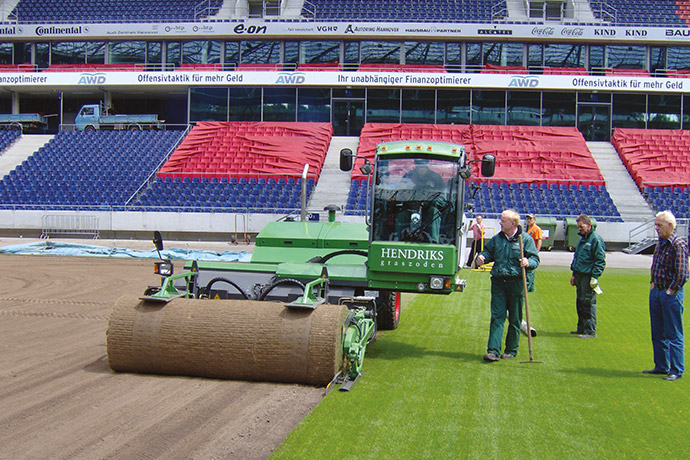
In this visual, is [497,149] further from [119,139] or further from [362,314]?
[362,314]

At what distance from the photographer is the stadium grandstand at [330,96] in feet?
103

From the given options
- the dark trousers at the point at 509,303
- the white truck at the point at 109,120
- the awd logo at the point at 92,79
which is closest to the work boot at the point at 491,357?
the dark trousers at the point at 509,303

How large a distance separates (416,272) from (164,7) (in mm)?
38301

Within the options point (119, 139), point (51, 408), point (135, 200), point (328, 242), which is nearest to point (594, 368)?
point (328, 242)

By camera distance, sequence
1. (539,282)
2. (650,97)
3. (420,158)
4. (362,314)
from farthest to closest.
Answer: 1. (650,97)
2. (539,282)
3. (420,158)
4. (362,314)

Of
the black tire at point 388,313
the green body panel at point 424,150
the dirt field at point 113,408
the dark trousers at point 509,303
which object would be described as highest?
the green body panel at point 424,150

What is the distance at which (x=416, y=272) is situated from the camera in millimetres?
8109

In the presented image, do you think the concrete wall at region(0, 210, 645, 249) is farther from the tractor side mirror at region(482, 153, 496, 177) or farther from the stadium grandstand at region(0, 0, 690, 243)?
the tractor side mirror at region(482, 153, 496, 177)

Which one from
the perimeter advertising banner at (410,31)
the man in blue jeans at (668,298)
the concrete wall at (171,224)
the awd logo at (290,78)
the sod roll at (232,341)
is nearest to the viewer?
the sod roll at (232,341)

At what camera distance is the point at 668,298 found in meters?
7.41

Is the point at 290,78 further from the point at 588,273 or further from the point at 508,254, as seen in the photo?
the point at 508,254

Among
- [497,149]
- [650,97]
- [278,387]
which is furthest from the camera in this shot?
[650,97]

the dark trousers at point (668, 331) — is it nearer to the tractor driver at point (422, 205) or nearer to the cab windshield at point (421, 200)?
the cab windshield at point (421, 200)

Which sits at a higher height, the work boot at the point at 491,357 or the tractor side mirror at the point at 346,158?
the tractor side mirror at the point at 346,158
